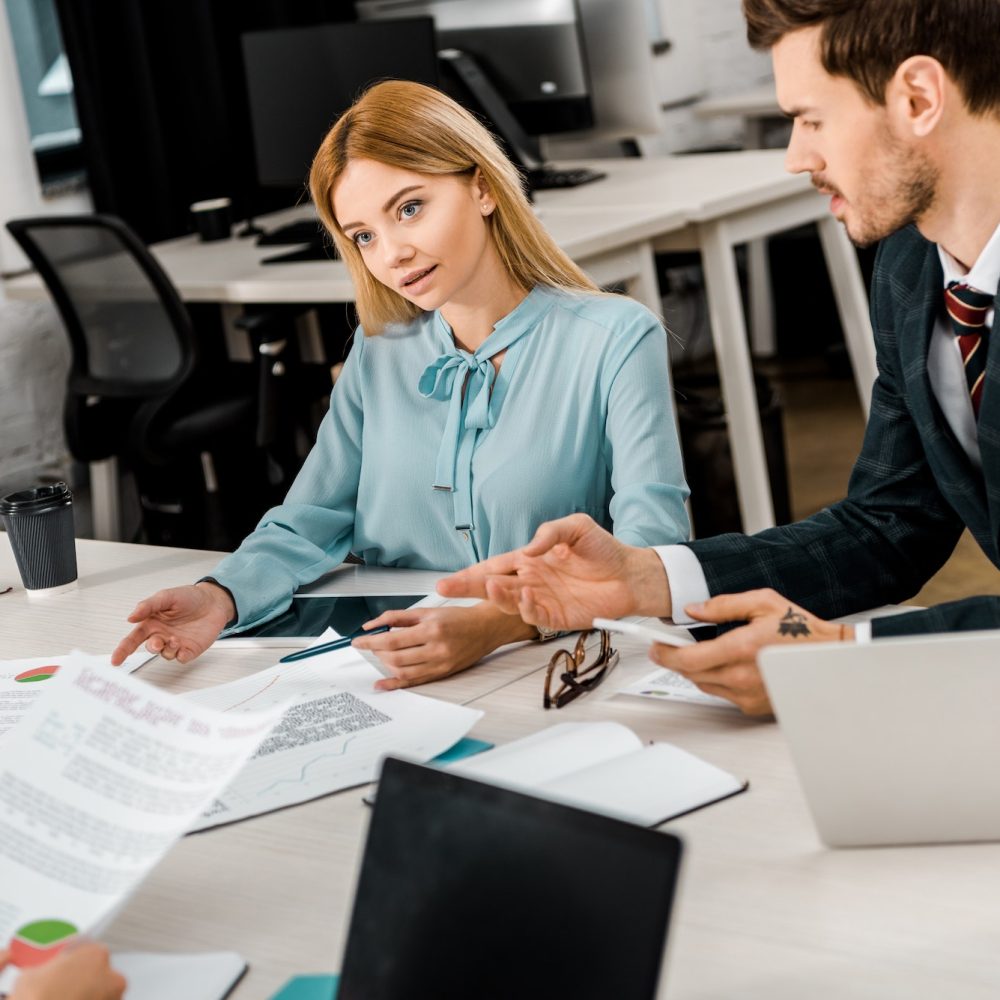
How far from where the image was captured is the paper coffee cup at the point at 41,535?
1775mm

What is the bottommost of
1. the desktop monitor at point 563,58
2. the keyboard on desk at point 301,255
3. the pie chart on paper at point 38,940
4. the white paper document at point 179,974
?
the white paper document at point 179,974

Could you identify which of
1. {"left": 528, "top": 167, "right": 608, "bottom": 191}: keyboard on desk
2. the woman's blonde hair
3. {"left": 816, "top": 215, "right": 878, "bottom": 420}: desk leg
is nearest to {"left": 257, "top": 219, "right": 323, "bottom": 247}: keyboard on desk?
{"left": 528, "top": 167, "right": 608, "bottom": 191}: keyboard on desk

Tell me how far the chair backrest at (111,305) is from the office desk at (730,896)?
7.76 ft

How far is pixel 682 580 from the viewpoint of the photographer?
141cm

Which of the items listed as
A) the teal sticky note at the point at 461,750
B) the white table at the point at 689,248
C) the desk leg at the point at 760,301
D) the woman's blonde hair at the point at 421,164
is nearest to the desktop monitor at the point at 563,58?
the white table at the point at 689,248

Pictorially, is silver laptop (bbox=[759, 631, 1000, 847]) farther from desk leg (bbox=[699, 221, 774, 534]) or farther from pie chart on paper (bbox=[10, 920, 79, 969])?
desk leg (bbox=[699, 221, 774, 534])

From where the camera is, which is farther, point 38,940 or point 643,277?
point 643,277

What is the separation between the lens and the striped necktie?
1.38 metres

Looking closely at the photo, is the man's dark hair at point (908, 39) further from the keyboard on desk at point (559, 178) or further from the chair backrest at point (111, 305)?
the keyboard on desk at point (559, 178)

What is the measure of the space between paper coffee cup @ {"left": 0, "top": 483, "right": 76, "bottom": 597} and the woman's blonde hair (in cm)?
46

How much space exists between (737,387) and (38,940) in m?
2.81

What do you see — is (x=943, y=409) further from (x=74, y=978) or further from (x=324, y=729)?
(x=74, y=978)

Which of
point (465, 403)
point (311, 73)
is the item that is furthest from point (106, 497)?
point (465, 403)

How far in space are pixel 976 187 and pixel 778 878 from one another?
71cm
